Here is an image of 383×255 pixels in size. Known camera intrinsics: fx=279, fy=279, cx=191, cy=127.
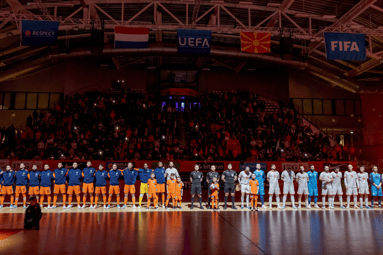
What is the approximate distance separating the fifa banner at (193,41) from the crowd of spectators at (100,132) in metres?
7.92

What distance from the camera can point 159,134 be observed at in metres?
24.0

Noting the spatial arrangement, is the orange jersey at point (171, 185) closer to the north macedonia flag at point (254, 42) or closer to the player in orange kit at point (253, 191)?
the player in orange kit at point (253, 191)

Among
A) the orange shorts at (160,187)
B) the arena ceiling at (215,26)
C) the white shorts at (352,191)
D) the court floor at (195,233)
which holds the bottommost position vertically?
the court floor at (195,233)

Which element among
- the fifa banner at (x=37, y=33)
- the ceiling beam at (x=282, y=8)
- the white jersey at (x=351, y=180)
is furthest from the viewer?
the ceiling beam at (x=282, y=8)

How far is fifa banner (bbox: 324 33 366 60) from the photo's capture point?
16766 millimetres

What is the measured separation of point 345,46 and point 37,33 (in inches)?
719

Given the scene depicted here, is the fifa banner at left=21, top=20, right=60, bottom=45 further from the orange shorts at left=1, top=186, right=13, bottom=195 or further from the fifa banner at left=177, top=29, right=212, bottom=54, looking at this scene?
the orange shorts at left=1, top=186, right=13, bottom=195

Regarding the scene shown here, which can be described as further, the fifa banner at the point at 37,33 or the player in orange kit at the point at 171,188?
the fifa banner at the point at 37,33

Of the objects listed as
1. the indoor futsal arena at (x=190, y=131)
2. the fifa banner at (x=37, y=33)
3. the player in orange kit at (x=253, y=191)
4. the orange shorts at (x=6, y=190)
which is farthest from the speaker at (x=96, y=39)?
the player in orange kit at (x=253, y=191)

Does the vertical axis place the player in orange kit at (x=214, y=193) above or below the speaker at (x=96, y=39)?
below

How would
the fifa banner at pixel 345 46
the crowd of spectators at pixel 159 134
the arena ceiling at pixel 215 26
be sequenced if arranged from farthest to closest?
the crowd of spectators at pixel 159 134 → the arena ceiling at pixel 215 26 → the fifa banner at pixel 345 46

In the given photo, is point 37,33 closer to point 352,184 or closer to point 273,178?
point 273,178

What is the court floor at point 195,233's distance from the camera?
23.2 feet

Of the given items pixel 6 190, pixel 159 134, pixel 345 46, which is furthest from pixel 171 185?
pixel 345 46
